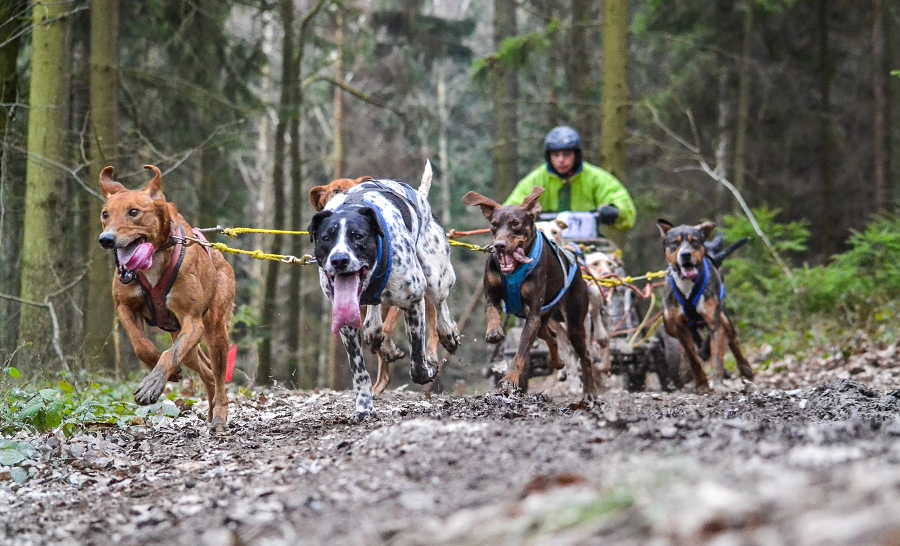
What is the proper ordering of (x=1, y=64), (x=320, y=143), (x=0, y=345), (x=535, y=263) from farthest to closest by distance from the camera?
(x=320, y=143) < (x=1, y=64) < (x=0, y=345) < (x=535, y=263)

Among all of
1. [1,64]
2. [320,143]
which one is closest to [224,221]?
[1,64]

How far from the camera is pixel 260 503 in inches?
173

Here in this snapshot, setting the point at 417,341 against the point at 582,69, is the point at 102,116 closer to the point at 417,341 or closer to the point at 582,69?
the point at 417,341

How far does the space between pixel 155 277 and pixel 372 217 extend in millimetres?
1535

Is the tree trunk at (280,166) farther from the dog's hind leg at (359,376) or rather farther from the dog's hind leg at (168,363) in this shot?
the dog's hind leg at (168,363)

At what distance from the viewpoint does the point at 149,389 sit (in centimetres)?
668

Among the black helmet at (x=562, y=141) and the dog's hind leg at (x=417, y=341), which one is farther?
the black helmet at (x=562, y=141)

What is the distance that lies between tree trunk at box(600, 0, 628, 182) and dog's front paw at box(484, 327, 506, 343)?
7967 millimetres

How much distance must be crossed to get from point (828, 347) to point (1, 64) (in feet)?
35.6

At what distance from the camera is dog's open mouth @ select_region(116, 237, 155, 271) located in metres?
6.83

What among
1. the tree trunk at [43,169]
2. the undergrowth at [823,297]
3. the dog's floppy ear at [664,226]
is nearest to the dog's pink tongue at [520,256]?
the dog's floppy ear at [664,226]

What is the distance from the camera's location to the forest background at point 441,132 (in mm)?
12680

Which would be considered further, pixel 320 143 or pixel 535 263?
pixel 320 143

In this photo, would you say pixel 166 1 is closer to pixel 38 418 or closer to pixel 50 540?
pixel 38 418
